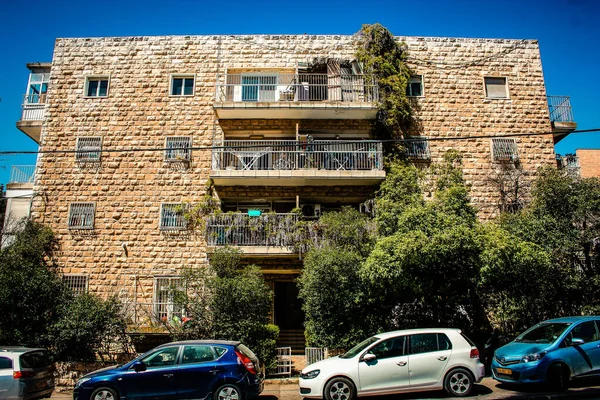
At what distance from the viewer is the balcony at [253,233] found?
53.0 ft

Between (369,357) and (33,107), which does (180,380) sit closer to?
(369,357)

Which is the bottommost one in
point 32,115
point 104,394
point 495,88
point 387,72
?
point 104,394

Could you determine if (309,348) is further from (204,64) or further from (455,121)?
(204,64)

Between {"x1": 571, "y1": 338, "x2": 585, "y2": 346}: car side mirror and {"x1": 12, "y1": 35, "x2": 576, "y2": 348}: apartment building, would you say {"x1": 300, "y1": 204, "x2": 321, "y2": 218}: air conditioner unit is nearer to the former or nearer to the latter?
{"x1": 12, "y1": 35, "x2": 576, "y2": 348}: apartment building

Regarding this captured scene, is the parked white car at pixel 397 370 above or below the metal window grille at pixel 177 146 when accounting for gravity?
below

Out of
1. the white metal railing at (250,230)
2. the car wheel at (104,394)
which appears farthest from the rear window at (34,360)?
the white metal railing at (250,230)

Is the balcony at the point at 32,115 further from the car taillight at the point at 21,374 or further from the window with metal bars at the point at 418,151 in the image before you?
the window with metal bars at the point at 418,151

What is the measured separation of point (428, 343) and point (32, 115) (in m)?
18.8

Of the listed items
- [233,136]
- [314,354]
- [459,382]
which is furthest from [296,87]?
[459,382]

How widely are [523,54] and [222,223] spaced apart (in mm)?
15354

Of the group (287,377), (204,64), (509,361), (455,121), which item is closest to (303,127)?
(204,64)

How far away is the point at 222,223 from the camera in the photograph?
1656 cm

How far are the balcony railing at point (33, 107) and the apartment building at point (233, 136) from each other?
0.04m

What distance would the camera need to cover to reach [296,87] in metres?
18.4
